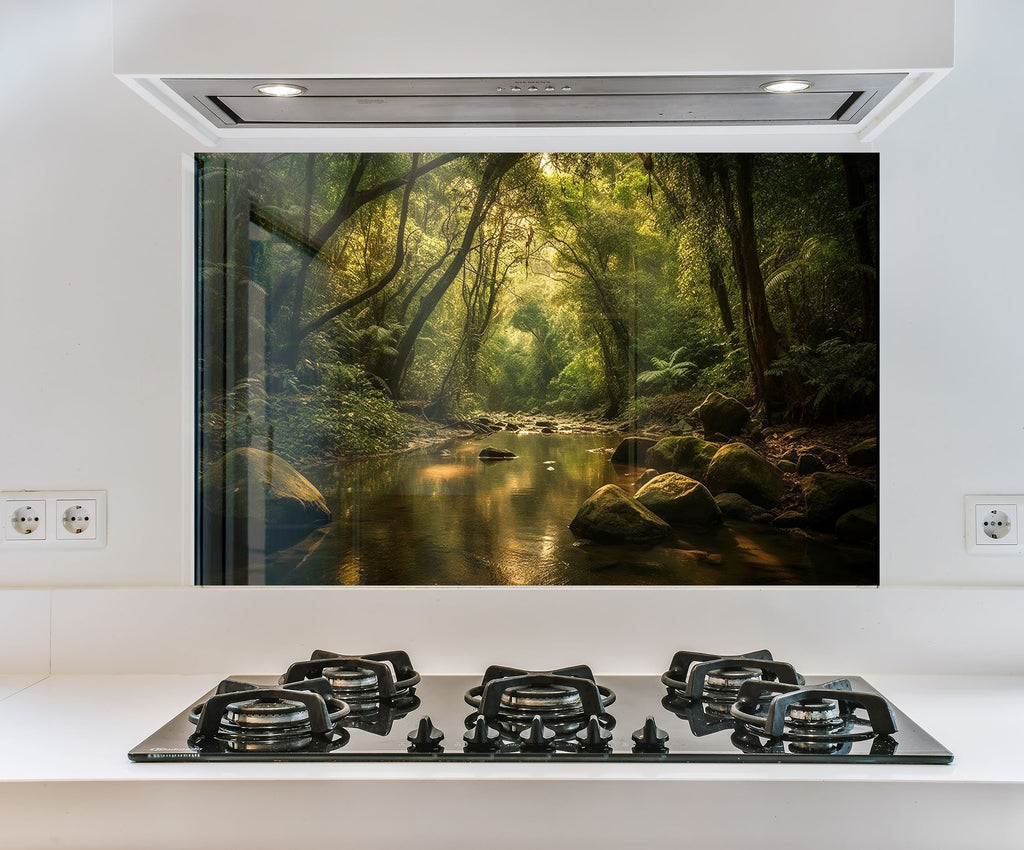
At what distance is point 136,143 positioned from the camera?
50.8 inches

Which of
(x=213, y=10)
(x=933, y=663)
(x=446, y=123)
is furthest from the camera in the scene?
(x=933, y=663)

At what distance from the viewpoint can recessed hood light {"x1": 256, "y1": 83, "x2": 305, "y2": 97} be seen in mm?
977

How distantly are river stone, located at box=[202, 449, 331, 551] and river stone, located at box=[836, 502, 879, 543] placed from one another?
837 mm

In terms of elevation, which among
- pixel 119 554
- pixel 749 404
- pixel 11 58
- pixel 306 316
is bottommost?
pixel 119 554

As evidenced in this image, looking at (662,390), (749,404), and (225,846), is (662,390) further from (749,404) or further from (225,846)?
(225,846)

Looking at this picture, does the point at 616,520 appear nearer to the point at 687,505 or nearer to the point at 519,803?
the point at 687,505

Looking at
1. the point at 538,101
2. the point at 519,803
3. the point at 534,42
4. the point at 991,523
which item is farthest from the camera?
the point at 991,523

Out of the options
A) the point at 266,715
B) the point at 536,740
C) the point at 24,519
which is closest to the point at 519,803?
the point at 536,740

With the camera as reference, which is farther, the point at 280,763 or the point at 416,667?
the point at 416,667

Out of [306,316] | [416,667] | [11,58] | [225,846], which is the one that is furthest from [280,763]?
[11,58]

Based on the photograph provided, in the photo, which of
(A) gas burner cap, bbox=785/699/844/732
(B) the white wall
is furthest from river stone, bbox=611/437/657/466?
(A) gas burner cap, bbox=785/699/844/732

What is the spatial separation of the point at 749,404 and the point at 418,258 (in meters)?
0.59

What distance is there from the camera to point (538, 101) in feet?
3.39

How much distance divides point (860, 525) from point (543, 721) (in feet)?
2.11
